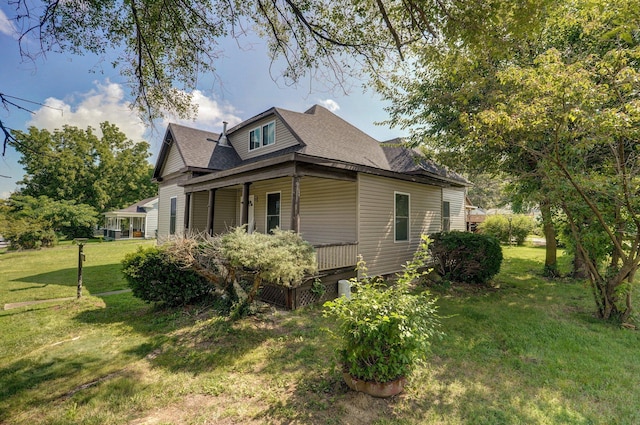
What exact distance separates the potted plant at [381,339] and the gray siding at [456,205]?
1024 cm

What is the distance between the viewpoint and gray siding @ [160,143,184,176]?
12779 millimetres

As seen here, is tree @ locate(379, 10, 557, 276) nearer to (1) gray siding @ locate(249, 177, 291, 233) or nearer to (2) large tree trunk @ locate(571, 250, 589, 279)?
(2) large tree trunk @ locate(571, 250, 589, 279)

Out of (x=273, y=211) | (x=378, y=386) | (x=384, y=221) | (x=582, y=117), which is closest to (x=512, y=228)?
(x=384, y=221)

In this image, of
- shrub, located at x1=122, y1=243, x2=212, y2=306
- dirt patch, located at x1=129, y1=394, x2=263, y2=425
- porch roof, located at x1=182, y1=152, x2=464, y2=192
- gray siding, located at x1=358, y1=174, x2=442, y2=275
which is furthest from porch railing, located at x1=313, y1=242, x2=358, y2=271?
dirt patch, located at x1=129, y1=394, x2=263, y2=425

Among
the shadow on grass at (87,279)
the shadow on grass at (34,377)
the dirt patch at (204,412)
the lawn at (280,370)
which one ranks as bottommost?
the shadow on grass at (34,377)

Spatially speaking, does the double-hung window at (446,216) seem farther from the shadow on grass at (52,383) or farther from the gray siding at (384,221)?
the shadow on grass at (52,383)

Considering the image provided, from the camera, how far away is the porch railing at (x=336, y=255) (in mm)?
6973

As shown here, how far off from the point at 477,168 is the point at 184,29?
8.56m

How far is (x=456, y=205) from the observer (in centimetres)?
1329

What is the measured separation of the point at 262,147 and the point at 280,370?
9137mm

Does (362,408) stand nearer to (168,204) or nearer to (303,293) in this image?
(303,293)

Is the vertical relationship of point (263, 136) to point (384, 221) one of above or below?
above

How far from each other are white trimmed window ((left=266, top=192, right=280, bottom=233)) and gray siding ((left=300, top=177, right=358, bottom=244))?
1267 mm

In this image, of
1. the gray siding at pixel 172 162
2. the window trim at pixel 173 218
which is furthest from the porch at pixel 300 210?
the gray siding at pixel 172 162
